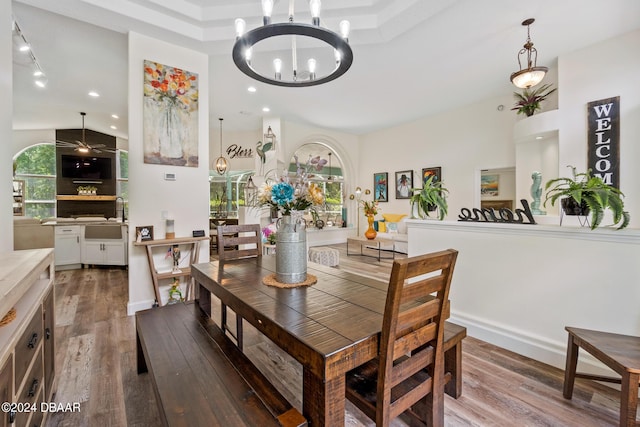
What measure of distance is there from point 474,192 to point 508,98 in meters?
2.03

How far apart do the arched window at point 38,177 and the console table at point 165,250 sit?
631 centimetres

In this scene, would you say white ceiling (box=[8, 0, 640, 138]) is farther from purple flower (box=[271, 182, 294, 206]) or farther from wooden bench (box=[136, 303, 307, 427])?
wooden bench (box=[136, 303, 307, 427])

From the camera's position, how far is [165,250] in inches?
131

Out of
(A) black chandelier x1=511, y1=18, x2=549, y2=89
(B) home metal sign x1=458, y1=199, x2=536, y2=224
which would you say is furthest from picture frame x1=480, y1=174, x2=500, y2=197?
(B) home metal sign x1=458, y1=199, x2=536, y2=224

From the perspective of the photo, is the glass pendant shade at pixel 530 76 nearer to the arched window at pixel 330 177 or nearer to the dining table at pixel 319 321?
the dining table at pixel 319 321

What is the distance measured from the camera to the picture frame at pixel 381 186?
26.4 ft

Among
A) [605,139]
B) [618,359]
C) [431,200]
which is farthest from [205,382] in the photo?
[605,139]

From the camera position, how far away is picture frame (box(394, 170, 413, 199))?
7441 millimetres

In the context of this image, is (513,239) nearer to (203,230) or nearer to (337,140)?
(203,230)

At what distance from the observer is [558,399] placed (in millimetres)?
1690

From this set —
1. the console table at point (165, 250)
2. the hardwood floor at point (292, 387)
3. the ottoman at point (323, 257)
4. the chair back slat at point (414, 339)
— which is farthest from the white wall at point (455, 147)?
the console table at point (165, 250)

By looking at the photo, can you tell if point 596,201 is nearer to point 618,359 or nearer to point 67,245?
point 618,359

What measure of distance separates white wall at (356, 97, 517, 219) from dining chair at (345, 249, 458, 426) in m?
5.63

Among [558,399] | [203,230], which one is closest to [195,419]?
[558,399]
